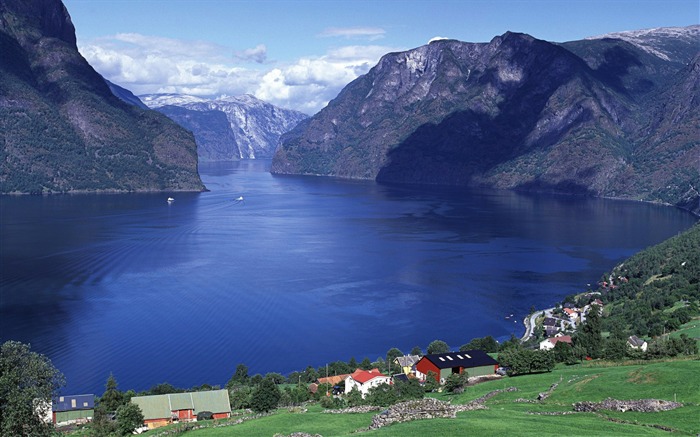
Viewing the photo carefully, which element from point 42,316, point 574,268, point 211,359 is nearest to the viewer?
point 211,359

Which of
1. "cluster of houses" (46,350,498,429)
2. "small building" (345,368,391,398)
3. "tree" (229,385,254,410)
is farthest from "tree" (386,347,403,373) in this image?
"tree" (229,385,254,410)

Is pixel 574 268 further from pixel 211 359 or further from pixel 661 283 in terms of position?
pixel 211 359

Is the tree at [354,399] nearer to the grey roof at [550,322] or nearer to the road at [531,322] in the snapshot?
the road at [531,322]

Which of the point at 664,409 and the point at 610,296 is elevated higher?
the point at 664,409

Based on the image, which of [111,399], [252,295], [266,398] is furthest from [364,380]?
[252,295]

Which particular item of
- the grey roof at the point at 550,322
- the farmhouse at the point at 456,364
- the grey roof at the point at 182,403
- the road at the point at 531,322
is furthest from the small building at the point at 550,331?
the grey roof at the point at 182,403

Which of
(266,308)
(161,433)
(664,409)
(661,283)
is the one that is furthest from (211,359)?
(661,283)

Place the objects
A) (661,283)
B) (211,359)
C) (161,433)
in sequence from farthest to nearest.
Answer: (661,283), (211,359), (161,433)

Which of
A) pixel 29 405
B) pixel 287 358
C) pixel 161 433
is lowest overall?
pixel 287 358
